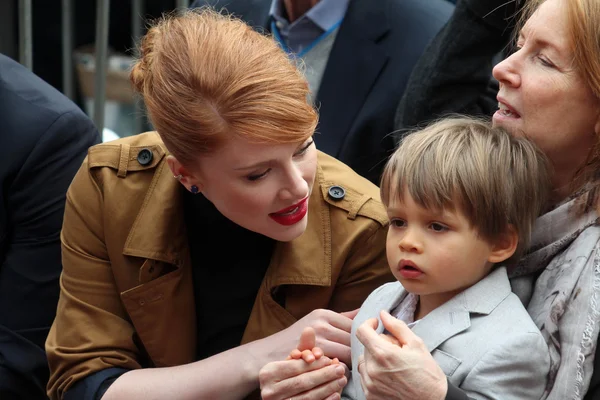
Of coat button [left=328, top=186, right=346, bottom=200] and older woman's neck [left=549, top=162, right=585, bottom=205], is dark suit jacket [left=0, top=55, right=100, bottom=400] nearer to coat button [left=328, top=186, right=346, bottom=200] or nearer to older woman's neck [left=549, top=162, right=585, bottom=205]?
coat button [left=328, top=186, right=346, bottom=200]

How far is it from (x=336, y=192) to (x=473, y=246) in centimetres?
67

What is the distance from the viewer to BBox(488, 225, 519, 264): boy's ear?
6.84 feet

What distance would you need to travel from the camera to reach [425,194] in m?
2.07

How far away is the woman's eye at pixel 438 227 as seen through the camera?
207 cm

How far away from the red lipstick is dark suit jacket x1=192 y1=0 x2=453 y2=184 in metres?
0.67

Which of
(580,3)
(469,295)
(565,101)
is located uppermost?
(580,3)

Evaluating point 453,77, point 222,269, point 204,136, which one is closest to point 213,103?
point 204,136

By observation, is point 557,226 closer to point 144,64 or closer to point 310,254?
point 310,254

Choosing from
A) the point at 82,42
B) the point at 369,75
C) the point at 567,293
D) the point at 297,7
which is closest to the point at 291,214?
the point at 567,293

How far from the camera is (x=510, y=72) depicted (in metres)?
2.18

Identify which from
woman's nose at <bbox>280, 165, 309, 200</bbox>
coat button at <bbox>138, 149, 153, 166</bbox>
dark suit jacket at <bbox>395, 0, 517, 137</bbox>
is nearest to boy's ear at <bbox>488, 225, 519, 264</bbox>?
woman's nose at <bbox>280, 165, 309, 200</bbox>

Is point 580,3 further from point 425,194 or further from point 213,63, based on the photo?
point 213,63

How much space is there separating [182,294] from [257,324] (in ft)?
0.75

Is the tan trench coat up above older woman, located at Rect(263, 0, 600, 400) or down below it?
below
